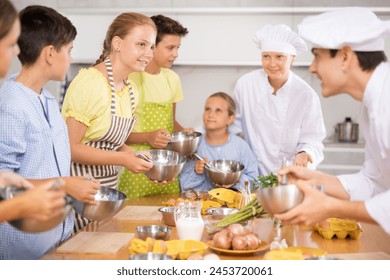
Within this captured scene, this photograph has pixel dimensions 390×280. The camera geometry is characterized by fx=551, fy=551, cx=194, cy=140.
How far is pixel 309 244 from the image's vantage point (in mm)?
1499

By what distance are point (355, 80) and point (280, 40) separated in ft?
3.37

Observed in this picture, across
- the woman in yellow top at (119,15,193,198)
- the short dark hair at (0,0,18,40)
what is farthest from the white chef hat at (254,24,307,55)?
the short dark hair at (0,0,18,40)

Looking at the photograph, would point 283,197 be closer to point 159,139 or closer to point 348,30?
point 348,30

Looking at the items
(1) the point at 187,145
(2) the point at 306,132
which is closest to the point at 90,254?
(1) the point at 187,145

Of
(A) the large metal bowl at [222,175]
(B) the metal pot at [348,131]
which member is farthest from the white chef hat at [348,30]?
(B) the metal pot at [348,131]

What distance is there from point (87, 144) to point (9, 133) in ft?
1.73

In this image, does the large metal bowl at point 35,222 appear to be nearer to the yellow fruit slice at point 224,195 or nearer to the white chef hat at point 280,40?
the yellow fruit slice at point 224,195

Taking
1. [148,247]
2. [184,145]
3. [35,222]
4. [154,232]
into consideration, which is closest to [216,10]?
[184,145]

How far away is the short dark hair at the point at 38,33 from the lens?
4.75 feet

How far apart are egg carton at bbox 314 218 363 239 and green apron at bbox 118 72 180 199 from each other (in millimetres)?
837

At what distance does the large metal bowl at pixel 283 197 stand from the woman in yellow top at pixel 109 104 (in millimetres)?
578

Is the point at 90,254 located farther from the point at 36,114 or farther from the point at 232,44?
the point at 232,44

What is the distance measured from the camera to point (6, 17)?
1084mm

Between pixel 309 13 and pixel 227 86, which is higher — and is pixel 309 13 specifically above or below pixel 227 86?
above
